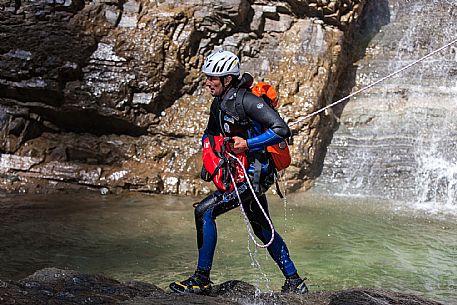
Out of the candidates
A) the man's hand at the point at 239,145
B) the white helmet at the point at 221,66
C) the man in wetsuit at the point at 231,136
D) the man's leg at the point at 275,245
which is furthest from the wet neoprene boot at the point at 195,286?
the white helmet at the point at 221,66

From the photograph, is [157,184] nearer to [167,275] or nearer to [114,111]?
[114,111]

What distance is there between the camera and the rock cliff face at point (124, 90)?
10023mm

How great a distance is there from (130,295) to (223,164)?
3.93 feet

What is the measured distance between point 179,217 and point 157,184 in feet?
5.12

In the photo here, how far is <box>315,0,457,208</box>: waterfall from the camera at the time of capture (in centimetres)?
1006

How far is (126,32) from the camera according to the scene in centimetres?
1030

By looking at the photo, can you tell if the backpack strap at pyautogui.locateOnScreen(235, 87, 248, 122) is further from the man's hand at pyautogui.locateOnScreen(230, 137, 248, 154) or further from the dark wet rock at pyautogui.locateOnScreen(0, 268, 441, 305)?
the dark wet rock at pyautogui.locateOnScreen(0, 268, 441, 305)

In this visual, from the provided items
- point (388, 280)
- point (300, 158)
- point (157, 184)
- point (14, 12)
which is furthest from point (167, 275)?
point (14, 12)

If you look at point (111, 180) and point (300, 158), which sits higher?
point (300, 158)

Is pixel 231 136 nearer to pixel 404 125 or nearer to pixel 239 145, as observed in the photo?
pixel 239 145

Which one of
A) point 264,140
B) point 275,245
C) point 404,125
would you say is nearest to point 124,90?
point 404,125

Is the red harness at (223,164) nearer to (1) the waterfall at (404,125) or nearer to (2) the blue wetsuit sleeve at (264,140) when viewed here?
(2) the blue wetsuit sleeve at (264,140)

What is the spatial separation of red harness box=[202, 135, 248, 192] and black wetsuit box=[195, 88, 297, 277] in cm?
6

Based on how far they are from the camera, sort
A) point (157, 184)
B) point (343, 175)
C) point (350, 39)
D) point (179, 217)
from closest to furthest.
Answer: point (179, 217)
point (157, 184)
point (343, 175)
point (350, 39)
